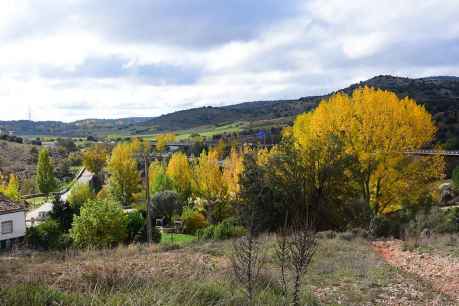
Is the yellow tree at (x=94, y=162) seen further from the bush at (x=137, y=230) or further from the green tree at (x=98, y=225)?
the green tree at (x=98, y=225)

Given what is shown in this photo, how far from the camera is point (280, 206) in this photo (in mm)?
21938

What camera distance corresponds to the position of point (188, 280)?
627 centimetres

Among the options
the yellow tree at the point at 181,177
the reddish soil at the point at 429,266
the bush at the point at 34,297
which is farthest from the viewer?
the yellow tree at the point at 181,177

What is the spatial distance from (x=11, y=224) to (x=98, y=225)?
12.1 metres

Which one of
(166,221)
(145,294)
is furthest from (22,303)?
(166,221)

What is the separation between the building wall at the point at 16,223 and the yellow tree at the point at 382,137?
2019 centimetres

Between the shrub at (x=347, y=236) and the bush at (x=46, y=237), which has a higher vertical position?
the shrub at (x=347, y=236)

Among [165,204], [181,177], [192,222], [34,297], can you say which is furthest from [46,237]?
[34,297]

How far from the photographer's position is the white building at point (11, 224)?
95.3ft

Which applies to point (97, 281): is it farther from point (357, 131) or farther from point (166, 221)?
point (166, 221)

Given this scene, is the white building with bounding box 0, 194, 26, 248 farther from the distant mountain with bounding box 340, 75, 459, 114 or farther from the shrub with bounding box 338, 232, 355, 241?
the distant mountain with bounding box 340, 75, 459, 114

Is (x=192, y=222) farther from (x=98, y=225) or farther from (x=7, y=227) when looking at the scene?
(x=7, y=227)

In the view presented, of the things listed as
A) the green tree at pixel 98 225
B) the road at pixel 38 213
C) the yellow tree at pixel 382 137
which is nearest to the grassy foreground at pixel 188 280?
the yellow tree at pixel 382 137

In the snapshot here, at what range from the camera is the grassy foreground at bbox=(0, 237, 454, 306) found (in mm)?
4859
